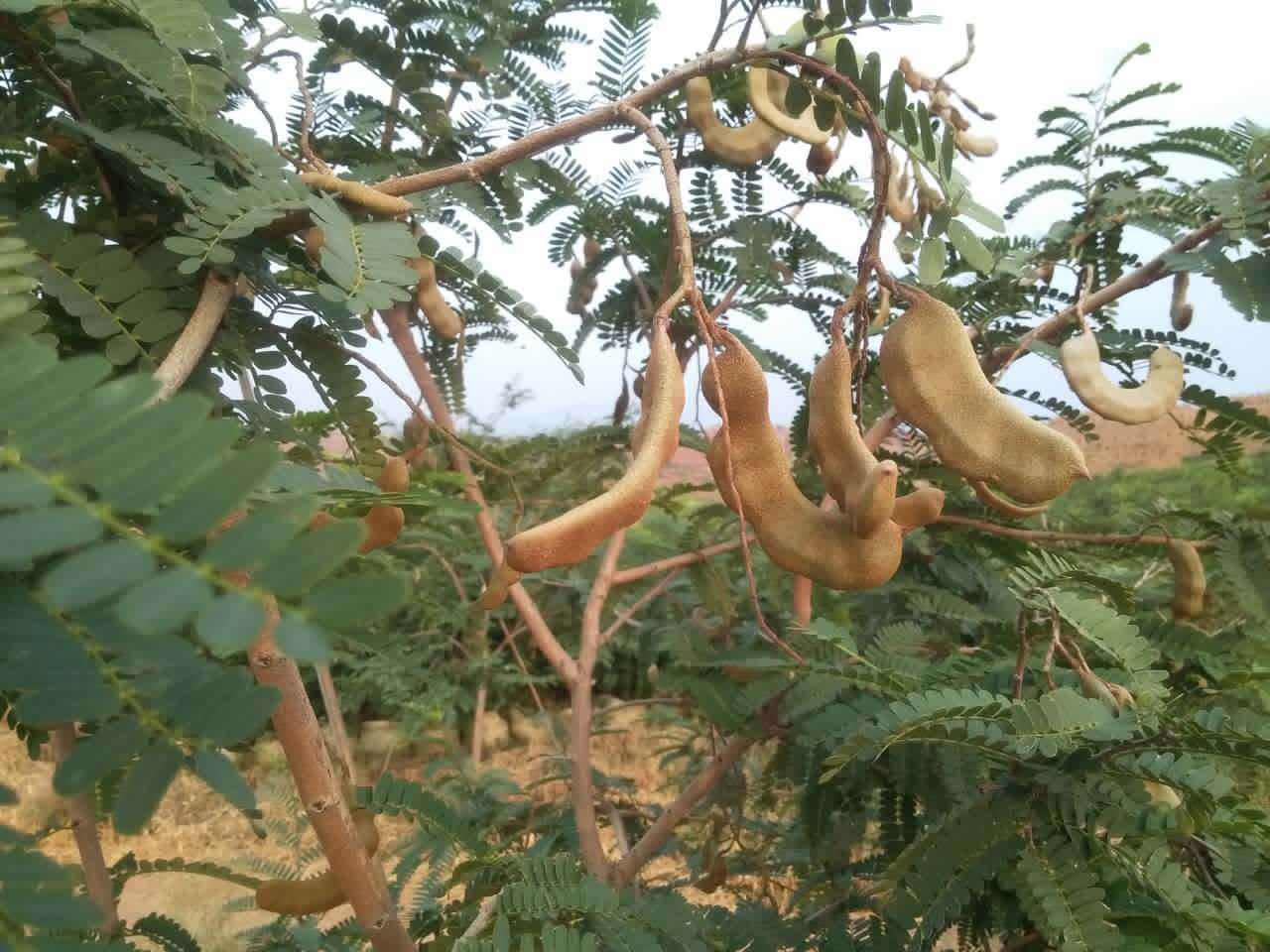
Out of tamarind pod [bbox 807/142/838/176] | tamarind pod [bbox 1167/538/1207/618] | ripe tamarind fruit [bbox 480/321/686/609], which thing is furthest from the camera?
tamarind pod [bbox 1167/538/1207/618]

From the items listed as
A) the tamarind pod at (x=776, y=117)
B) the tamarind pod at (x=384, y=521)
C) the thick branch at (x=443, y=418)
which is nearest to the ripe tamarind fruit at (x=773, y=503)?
the tamarind pod at (x=384, y=521)

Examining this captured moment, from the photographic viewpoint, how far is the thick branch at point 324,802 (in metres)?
0.51

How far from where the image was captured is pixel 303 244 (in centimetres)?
63

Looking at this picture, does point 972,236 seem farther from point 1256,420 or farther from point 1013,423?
point 1256,420

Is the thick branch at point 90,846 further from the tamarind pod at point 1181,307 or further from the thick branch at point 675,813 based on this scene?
the tamarind pod at point 1181,307

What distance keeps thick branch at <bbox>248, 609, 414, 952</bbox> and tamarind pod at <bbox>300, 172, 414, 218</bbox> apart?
28cm

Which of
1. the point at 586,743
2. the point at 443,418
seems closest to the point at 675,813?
the point at 586,743

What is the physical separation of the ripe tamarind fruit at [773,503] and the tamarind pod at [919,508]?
0.03 m

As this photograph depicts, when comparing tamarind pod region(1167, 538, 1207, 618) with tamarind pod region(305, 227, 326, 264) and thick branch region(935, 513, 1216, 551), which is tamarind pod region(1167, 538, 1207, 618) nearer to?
thick branch region(935, 513, 1216, 551)

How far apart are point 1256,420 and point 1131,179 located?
1.05 ft

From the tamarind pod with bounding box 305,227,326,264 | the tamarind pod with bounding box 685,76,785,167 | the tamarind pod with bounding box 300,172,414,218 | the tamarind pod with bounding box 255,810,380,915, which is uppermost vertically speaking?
the tamarind pod with bounding box 685,76,785,167

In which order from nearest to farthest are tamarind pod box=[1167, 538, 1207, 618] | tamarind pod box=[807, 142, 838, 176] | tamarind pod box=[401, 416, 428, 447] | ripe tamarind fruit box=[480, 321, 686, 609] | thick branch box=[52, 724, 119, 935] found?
ripe tamarind fruit box=[480, 321, 686, 609], thick branch box=[52, 724, 119, 935], tamarind pod box=[807, 142, 838, 176], tamarind pod box=[401, 416, 428, 447], tamarind pod box=[1167, 538, 1207, 618]

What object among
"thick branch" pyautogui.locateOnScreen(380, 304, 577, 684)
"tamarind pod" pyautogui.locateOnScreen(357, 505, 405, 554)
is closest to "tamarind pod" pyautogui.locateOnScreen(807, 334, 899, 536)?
"tamarind pod" pyautogui.locateOnScreen(357, 505, 405, 554)

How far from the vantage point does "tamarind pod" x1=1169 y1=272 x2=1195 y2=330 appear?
1.06m
